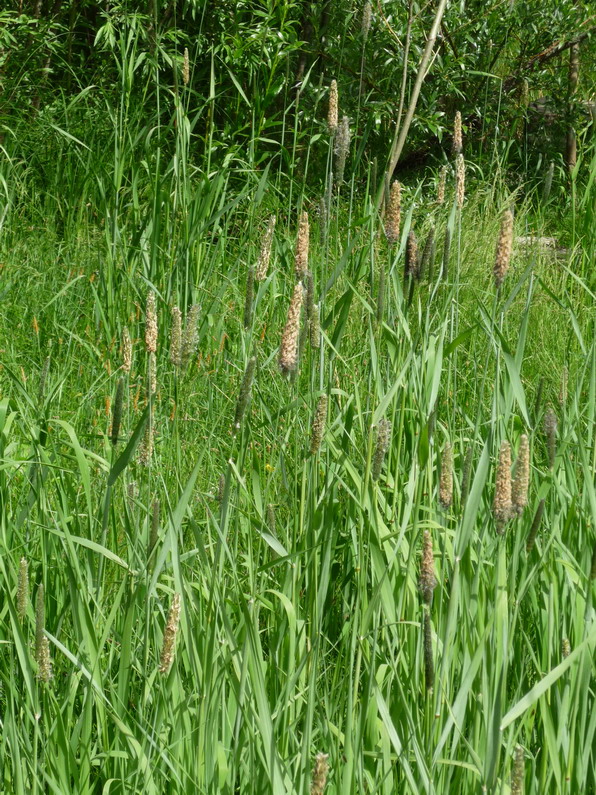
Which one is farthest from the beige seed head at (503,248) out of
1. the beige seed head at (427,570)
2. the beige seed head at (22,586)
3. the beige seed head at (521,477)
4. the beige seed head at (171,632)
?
the beige seed head at (22,586)

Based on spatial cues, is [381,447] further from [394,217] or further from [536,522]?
[394,217]

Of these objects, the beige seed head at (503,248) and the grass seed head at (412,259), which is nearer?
the beige seed head at (503,248)

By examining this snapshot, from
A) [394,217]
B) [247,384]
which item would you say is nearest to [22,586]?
[247,384]

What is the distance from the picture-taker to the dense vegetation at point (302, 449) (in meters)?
1.28

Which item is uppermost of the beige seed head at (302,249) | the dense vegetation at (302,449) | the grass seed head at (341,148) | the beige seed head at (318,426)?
the grass seed head at (341,148)

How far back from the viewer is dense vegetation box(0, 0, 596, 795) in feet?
4.20

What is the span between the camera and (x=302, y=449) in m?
1.96

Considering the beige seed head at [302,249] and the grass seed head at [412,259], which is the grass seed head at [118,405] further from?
the grass seed head at [412,259]

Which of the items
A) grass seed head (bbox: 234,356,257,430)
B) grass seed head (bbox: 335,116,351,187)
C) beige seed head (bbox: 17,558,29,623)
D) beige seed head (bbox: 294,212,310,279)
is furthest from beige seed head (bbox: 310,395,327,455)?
grass seed head (bbox: 335,116,351,187)

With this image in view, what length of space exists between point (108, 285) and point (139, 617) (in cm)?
186

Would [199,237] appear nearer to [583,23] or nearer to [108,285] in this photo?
[108,285]

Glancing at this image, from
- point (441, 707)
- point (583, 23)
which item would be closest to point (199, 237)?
point (441, 707)

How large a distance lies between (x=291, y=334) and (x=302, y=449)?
2.30 feet

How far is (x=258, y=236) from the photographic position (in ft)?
14.6
